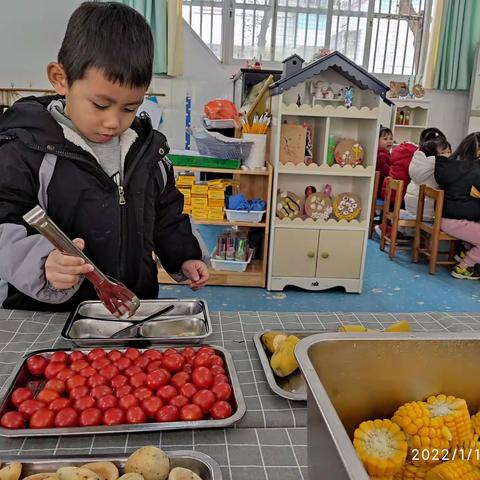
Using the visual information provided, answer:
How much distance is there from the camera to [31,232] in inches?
33.6

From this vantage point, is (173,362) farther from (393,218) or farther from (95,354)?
(393,218)

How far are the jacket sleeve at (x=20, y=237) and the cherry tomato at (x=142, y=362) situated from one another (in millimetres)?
187

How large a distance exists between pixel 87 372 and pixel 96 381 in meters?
0.03

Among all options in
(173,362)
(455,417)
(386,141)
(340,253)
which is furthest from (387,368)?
(386,141)

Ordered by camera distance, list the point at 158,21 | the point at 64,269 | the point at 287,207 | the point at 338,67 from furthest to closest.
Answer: the point at 158,21, the point at 287,207, the point at 338,67, the point at 64,269

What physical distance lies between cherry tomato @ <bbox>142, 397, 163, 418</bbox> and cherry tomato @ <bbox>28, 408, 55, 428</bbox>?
0.39ft

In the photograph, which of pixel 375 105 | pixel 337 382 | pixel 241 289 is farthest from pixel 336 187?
pixel 337 382

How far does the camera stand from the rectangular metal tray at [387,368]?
1.72 feet

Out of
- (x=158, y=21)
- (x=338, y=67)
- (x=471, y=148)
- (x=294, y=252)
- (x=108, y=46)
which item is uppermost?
(x=158, y=21)

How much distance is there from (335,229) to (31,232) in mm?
2090

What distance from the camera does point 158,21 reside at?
4.23m

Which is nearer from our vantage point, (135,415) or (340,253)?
(135,415)

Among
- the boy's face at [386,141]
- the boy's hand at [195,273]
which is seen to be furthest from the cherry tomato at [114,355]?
the boy's face at [386,141]

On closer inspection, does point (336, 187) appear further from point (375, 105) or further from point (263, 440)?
point (263, 440)
